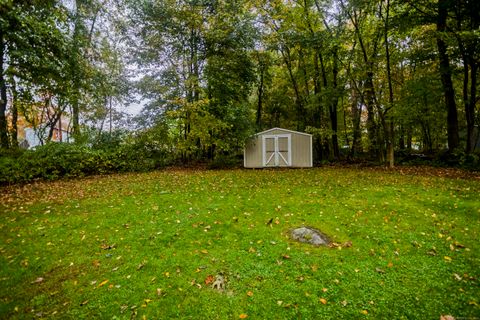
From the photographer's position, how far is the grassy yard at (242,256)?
318 cm

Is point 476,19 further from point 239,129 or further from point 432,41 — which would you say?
point 239,129

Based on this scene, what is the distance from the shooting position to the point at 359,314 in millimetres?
3027

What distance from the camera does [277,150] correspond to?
1550 cm

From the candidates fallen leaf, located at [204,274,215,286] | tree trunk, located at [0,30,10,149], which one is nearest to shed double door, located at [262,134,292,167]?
fallen leaf, located at [204,274,215,286]

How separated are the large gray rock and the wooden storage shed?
10557 millimetres

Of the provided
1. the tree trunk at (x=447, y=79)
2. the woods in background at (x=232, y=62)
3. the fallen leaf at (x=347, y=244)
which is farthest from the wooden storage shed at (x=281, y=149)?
the fallen leaf at (x=347, y=244)

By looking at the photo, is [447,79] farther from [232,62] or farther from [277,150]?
[232,62]

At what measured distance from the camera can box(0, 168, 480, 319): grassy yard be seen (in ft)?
10.4

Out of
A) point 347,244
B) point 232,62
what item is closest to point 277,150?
point 232,62

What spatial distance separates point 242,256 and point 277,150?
38.5 feet

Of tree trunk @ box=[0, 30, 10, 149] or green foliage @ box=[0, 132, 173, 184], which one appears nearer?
green foliage @ box=[0, 132, 173, 184]

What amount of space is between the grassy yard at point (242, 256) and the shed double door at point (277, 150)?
7.97m

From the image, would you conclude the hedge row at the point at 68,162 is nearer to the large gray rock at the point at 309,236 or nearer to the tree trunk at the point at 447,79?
the large gray rock at the point at 309,236

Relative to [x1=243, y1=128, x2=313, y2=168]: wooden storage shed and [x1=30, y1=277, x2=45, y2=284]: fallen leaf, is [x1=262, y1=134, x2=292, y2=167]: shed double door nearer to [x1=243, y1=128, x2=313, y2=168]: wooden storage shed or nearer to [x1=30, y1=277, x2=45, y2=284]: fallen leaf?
[x1=243, y1=128, x2=313, y2=168]: wooden storage shed
